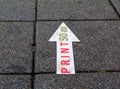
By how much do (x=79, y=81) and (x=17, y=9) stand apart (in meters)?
2.53

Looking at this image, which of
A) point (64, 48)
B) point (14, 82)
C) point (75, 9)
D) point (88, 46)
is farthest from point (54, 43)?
point (75, 9)

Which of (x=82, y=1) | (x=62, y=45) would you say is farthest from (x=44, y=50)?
(x=82, y=1)

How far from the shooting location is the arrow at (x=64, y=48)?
4289 millimetres

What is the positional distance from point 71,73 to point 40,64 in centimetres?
49

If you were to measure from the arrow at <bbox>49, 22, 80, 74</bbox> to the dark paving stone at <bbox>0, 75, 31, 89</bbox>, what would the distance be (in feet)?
1.68

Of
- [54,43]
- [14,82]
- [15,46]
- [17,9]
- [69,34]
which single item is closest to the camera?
[14,82]

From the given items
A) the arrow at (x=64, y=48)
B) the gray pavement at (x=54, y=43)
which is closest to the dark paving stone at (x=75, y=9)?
the gray pavement at (x=54, y=43)

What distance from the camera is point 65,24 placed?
17.8 ft

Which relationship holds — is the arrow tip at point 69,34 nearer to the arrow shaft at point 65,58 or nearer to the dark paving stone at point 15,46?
the arrow shaft at point 65,58

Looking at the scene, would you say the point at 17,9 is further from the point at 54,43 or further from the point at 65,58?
the point at 65,58

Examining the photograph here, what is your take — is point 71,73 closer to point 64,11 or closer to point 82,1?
point 64,11

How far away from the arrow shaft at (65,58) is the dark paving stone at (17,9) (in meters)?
1.11

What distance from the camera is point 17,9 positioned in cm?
591

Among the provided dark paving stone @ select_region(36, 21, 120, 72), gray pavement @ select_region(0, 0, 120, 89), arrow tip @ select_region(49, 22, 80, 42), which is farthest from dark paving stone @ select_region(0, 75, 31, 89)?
arrow tip @ select_region(49, 22, 80, 42)
